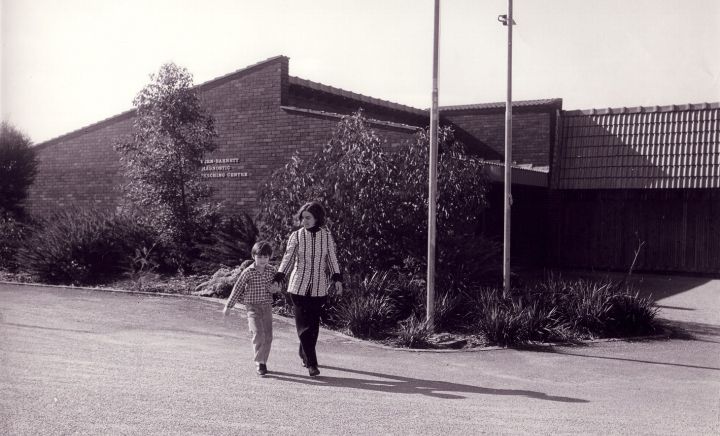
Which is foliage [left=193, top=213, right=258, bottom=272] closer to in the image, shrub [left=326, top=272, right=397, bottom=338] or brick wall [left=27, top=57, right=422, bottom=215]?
brick wall [left=27, top=57, right=422, bottom=215]

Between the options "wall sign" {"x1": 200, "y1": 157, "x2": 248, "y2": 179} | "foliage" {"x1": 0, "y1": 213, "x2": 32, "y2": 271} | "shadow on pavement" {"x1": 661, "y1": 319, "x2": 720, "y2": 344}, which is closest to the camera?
"shadow on pavement" {"x1": 661, "y1": 319, "x2": 720, "y2": 344}

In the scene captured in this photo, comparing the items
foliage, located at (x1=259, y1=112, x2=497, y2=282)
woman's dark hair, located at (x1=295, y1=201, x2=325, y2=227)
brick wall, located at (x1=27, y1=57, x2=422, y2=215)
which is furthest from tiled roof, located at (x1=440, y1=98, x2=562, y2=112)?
woman's dark hair, located at (x1=295, y1=201, x2=325, y2=227)

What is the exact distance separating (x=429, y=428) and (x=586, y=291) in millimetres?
6000

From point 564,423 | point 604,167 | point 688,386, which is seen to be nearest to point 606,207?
point 604,167

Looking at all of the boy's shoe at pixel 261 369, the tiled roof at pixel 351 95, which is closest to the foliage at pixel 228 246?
the tiled roof at pixel 351 95

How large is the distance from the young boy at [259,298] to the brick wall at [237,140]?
6.91 m

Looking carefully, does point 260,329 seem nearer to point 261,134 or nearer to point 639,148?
point 261,134

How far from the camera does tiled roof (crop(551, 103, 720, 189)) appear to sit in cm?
1919

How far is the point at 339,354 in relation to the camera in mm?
9047

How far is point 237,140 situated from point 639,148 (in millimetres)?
10240

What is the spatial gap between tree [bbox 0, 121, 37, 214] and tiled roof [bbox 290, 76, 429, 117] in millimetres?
7491

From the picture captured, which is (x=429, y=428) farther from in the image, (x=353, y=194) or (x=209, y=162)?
(x=209, y=162)

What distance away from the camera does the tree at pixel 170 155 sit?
15258mm

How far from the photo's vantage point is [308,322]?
775 centimetres
